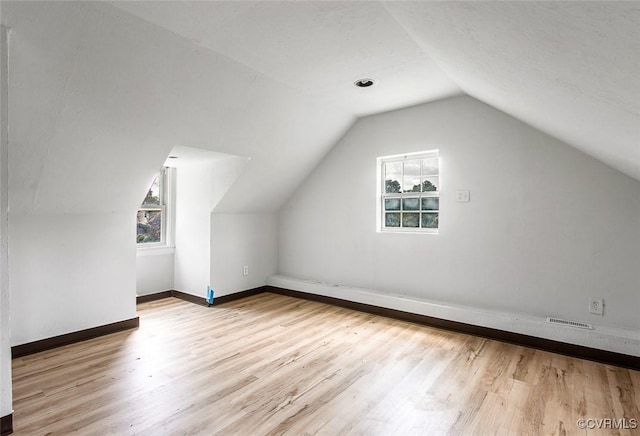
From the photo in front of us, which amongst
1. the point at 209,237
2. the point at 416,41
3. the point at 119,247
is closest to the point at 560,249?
the point at 416,41

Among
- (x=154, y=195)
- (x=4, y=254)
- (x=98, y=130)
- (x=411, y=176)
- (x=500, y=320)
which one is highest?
(x=98, y=130)

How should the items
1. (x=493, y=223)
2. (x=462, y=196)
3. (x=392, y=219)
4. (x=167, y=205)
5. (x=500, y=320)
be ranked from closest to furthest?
(x=500, y=320)
(x=493, y=223)
(x=462, y=196)
(x=392, y=219)
(x=167, y=205)

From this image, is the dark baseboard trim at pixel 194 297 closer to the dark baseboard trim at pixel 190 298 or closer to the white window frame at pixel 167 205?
the dark baseboard trim at pixel 190 298

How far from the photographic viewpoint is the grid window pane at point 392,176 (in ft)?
12.8

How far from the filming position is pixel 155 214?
4422 millimetres

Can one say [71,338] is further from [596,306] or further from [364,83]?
[596,306]

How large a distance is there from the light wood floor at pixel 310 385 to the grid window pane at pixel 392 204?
145cm

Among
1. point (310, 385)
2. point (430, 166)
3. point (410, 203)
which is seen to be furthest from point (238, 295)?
point (430, 166)

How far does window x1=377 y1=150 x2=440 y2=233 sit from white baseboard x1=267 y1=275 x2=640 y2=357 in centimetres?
82

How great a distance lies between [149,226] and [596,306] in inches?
194

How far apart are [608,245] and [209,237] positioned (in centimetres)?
401

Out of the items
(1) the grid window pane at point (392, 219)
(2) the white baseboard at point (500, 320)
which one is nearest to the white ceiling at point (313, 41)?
(1) the grid window pane at point (392, 219)

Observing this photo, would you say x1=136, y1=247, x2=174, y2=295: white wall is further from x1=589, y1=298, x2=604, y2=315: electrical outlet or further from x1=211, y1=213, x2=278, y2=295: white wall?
x1=589, y1=298, x2=604, y2=315: electrical outlet

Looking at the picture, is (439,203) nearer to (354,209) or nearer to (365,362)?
(354,209)
